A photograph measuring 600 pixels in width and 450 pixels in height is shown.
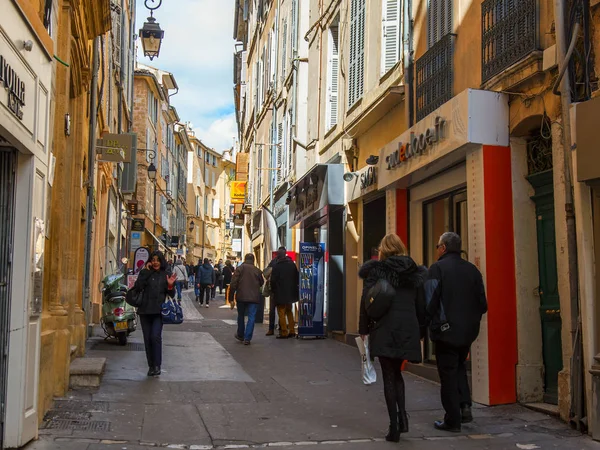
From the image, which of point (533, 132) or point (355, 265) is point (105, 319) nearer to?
point (355, 265)

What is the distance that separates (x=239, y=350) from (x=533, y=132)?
22.1ft

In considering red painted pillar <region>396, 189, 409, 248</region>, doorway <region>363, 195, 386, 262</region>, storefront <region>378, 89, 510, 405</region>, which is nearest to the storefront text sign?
storefront <region>378, 89, 510, 405</region>

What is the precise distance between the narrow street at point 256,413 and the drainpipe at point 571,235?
33 centimetres

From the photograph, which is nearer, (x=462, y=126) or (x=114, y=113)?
(x=462, y=126)

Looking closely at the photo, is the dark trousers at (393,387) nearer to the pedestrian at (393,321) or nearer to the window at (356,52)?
the pedestrian at (393,321)

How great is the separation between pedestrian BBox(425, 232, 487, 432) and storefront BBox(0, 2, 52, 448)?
11.2 feet

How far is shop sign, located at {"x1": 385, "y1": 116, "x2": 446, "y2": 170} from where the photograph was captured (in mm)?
9258

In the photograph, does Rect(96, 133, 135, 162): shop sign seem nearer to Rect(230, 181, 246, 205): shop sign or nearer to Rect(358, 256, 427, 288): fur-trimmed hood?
Rect(358, 256, 427, 288): fur-trimmed hood

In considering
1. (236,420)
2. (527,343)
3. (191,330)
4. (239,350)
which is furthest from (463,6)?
(191,330)

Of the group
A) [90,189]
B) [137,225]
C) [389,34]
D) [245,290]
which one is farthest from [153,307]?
[137,225]

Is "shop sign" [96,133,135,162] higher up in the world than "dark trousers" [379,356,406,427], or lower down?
higher up

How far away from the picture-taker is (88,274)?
44.9ft

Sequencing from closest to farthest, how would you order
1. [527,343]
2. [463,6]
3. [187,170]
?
[527,343] < [463,6] < [187,170]

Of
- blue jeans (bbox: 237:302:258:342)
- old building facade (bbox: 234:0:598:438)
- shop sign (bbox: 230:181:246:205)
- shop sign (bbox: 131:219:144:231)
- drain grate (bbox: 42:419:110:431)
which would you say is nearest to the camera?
drain grate (bbox: 42:419:110:431)
